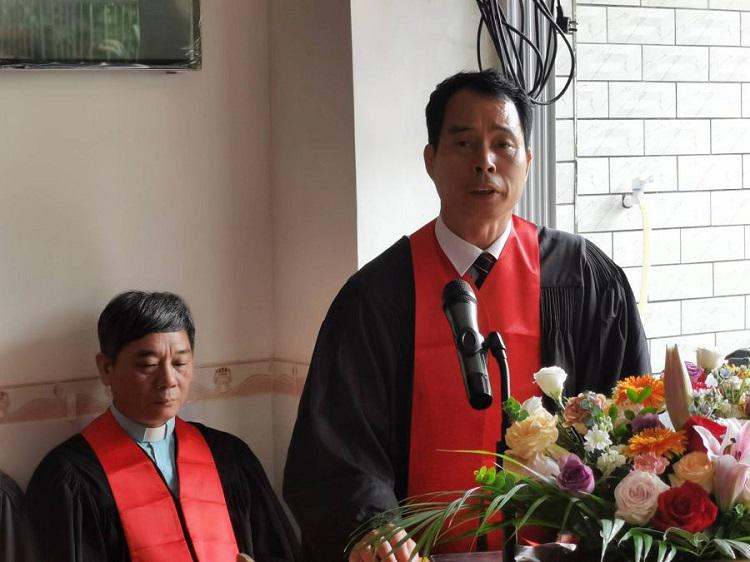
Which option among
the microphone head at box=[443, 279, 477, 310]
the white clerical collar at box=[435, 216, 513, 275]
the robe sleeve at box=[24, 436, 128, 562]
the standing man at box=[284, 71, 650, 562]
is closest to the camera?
the microphone head at box=[443, 279, 477, 310]

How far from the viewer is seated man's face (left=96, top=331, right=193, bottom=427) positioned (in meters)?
2.73

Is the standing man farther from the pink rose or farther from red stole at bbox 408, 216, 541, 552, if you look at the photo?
the pink rose

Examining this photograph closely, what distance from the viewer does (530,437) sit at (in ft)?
4.27

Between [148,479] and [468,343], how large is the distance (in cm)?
151

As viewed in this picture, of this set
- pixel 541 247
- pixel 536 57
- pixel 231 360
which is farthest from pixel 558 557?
pixel 231 360

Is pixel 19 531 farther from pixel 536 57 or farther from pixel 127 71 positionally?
pixel 536 57

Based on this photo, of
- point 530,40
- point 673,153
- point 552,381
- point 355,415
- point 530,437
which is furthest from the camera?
point 673,153

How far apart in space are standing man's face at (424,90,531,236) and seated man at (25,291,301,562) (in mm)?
880

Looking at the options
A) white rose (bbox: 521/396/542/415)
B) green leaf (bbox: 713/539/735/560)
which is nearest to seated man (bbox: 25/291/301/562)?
white rose (bbox: 521/396/542/415)

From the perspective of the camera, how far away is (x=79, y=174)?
9.30ft

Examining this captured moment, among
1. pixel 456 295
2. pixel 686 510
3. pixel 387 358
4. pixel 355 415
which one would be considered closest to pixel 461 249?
pixel 387 358

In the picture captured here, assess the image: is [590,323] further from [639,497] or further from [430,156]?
[639,497]

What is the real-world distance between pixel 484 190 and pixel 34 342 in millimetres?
1231

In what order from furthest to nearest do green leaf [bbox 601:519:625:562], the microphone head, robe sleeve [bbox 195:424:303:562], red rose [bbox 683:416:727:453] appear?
robe sleeve [bbox 195:424:303:562] → the microphone head → red rose [bbox 683:416:727:453] → green leaf [bbox 601:519:625:562]
